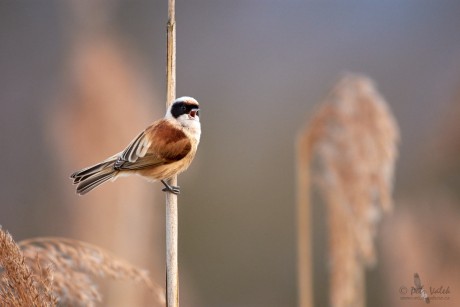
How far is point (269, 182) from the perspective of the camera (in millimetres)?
7203

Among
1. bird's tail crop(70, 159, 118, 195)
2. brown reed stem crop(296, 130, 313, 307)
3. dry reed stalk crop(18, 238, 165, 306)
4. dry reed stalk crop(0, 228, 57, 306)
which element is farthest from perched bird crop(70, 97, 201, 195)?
brown reed stem crop(296, 130, 313, 307)

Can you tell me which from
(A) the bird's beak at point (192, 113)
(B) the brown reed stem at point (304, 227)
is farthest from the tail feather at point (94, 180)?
(B) the brown reed stem at point (304, 227)

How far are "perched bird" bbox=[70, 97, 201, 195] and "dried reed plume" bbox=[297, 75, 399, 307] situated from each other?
84 centimetres

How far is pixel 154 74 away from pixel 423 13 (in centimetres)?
368

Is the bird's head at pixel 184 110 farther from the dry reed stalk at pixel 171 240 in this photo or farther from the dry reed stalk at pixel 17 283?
the dry reed stalk at pixel 17 283

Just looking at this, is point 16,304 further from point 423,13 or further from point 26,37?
point 423,13

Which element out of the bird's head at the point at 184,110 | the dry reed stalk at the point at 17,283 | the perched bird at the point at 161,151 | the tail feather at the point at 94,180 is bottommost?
the dry reed stalk at the point at 17,283

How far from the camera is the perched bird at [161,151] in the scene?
2.07 meters

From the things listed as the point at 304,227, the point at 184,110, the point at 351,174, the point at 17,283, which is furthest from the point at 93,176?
the point at 351,174

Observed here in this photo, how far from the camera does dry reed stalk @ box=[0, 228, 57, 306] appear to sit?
5.22 ft

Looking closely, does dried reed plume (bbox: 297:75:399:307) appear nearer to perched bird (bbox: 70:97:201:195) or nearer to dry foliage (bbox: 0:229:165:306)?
perched bird (bbox: 70:97:201:195)

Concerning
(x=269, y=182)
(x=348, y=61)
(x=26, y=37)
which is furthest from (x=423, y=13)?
(x=26, y=37)

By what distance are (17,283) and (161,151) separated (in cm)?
72

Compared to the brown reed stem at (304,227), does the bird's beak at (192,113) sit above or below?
above
